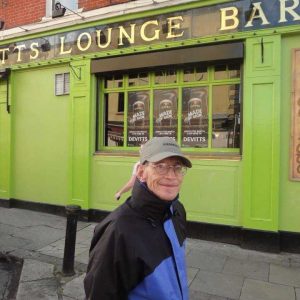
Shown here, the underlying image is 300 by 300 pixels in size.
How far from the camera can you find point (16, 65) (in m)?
8.52

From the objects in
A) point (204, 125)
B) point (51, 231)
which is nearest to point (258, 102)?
point (204, 125)

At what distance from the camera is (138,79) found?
7.18 m

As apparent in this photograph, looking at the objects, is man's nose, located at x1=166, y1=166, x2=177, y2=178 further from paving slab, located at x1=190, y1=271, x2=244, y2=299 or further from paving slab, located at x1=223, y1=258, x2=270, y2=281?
paving slab, located at x1=223, y1=258, x2=270, y2=281

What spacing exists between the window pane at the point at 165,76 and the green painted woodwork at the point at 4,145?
161 inches

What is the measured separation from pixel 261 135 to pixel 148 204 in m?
4.48

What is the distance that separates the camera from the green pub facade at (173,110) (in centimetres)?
570

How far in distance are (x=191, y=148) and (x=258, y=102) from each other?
1.51 metres

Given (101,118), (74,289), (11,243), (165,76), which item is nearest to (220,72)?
(165,76)

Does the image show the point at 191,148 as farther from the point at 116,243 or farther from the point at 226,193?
the point at 116,243

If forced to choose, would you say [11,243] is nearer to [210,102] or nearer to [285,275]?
[210,102]

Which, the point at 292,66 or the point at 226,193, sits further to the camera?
the point at 226,193

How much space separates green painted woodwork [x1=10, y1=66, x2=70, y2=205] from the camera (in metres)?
8.02

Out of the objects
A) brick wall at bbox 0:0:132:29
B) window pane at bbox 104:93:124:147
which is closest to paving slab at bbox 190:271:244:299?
window pane at bbox 104:93:124:147

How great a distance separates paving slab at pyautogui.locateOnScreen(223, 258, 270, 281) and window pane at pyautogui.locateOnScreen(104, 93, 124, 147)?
336 cm
